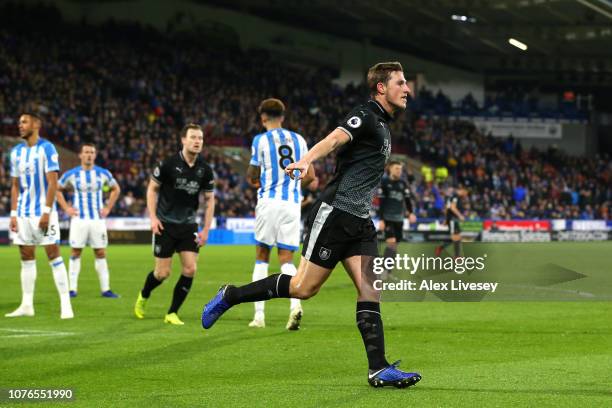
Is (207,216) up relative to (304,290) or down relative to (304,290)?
up

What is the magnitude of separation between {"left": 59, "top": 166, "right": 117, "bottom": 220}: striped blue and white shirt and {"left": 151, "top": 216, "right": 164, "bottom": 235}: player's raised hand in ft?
15.2

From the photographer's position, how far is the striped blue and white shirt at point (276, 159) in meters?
11.3

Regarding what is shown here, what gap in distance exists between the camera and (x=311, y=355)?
900cm

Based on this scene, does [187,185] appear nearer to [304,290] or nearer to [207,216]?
[207,216]

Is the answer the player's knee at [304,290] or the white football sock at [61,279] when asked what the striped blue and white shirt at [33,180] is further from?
the player's knee at [304,290]

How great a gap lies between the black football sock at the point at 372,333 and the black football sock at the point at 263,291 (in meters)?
0.57

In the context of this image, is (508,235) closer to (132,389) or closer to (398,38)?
(398,38)

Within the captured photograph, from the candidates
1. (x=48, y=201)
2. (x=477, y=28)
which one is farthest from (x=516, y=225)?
(x=48, y=201)

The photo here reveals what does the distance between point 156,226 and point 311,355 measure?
339 centimetres

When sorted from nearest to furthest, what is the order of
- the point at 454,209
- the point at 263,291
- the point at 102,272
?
the point at 263,291 → the point at 102,272 → the point at 454,209

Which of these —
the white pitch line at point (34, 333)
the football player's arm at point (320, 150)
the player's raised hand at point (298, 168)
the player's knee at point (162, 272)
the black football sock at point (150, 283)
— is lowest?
the white pitch line at point (34, 333)

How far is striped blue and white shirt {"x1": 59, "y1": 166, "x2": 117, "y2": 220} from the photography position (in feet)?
53.1

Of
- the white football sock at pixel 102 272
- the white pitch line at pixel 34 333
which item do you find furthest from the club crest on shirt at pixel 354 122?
the white football sock at pixel 102 272

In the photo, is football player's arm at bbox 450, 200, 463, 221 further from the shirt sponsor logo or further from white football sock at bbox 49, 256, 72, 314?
white football sock at bbox 49, 256, 72, 314
